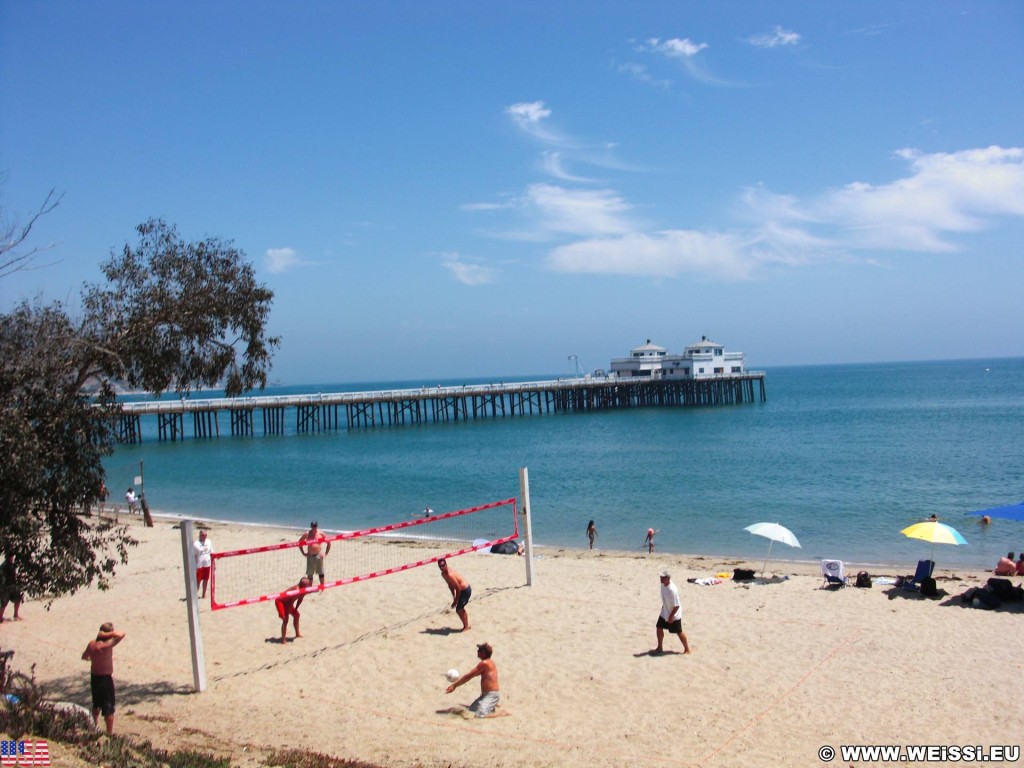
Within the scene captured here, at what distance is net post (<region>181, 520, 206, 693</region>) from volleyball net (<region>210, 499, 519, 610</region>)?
318 millimetres

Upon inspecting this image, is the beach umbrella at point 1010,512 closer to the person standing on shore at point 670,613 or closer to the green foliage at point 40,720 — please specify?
the person standing on shore at point 670,613

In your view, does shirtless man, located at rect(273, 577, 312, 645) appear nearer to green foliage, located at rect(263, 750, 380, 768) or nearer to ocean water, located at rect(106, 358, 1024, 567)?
green foliage, located at rect(263, 750, 380, 768)

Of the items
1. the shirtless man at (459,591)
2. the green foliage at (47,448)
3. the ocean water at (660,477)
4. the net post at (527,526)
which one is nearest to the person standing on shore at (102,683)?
the green foliage at (47,448)

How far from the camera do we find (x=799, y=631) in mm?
10203

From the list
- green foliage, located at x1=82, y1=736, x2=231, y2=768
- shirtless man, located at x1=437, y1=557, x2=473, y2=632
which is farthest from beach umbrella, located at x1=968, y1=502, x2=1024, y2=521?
green foliage, located at x1=82, y1=736, x2=231, y2=768

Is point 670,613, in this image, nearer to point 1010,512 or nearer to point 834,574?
point 834,574

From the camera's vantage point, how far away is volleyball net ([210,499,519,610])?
39.4ft

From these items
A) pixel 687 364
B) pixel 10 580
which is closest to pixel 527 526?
pixel 10 580

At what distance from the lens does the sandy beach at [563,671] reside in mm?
7016

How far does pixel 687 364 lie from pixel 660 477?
127ft

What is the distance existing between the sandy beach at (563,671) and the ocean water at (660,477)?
7883mm

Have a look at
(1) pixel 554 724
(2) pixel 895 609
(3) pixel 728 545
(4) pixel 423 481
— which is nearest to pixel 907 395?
(4) pixel 423 481

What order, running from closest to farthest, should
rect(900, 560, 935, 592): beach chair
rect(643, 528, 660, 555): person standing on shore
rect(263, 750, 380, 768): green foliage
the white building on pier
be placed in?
Result: rect(263, 750, 380, 768): green foliage
rect(900, 560, 935, 592): beach chair
rect(643, 528, 660, 555): person standing on shore
the white building on pier

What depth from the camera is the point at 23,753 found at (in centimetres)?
525
